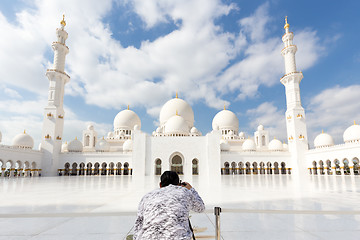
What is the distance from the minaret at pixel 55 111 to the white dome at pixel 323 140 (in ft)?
101

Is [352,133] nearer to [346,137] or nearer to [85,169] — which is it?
[346,137]

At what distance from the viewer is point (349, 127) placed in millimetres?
23969

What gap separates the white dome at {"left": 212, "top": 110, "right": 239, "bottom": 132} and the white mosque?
15.3 ft

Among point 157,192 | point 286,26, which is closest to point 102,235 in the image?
point 157,192

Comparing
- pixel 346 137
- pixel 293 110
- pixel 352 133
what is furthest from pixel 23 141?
pixel 352 133

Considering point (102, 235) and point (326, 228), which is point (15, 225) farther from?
point (326, 228)

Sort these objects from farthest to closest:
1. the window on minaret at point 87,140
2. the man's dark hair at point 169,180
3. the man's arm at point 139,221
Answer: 1. the window on minaret at point 87,140
2. the man's dark hair at point 169,180
3. the man's arm at point 139,221

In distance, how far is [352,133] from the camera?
76.3 feet

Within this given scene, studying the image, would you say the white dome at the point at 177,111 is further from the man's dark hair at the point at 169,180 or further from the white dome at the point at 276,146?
the man's dark hair at the point at 169,180

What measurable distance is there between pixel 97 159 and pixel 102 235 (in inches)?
1053

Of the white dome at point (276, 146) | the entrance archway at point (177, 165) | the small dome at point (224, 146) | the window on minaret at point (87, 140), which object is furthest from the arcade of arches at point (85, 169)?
the white dome at point (276, 146)

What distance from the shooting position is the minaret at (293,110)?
2581 centimetres

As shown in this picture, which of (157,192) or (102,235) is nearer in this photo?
(157,192)

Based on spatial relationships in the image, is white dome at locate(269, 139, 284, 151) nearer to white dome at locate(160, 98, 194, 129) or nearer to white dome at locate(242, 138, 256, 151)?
white dome at locate(242, 138, 256, 151)
